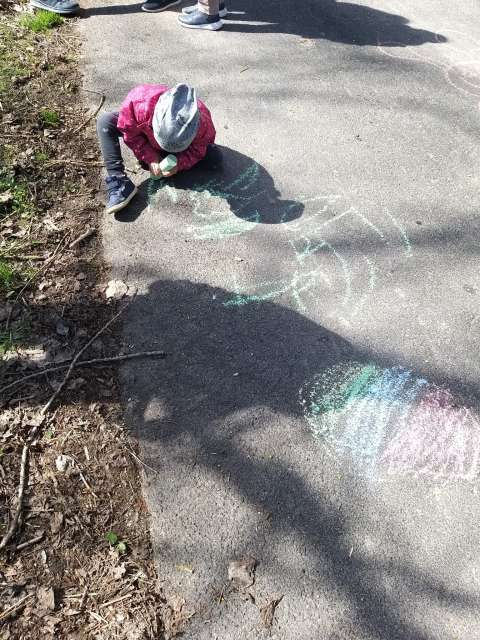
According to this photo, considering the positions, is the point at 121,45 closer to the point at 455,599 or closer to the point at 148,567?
the point at 148,567

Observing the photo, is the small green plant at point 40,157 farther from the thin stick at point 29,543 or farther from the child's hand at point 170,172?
the thin stick at point 29,543

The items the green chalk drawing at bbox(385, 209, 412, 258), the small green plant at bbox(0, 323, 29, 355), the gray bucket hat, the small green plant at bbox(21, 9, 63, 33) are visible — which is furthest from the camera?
the small green plant at bbox(21, 9, 63, 33)

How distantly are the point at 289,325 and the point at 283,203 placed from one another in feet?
3.39

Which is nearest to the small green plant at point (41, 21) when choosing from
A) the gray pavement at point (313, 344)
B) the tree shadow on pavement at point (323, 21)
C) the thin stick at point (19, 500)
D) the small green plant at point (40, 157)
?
the tree shadow on pavement at point (323, 21)

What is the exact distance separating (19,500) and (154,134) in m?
2.17

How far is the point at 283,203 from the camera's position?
3.62m

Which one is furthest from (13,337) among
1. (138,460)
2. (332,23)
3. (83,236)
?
(332,23)

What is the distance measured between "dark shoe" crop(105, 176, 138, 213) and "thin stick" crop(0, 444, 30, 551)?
1623 millimetres

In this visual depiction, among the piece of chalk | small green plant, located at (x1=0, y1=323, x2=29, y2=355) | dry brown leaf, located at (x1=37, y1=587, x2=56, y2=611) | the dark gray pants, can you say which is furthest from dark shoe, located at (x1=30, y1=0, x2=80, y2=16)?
dry brown leaf, located at (x1=37, y1=587, x2=56, y2=611)

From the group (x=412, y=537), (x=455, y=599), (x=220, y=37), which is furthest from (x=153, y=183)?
(x=455, y=599)

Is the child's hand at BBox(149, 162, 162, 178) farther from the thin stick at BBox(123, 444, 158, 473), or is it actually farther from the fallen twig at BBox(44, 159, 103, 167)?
the thin stick at BBox(123, 444, 158, 473)

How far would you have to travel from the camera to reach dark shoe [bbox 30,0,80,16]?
5172mm

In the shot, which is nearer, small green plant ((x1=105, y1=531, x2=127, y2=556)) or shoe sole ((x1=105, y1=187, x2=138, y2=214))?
small green plant ((x1=105, y1=531, x2=127, y2=556))

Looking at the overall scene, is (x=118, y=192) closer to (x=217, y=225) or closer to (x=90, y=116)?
(x=217, y=225)
